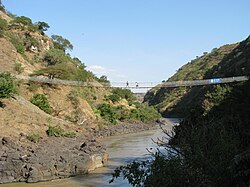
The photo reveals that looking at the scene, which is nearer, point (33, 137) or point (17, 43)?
point (33, 137)

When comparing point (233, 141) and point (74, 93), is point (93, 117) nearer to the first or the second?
point (74, 93)

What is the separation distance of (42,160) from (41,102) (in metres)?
13.7

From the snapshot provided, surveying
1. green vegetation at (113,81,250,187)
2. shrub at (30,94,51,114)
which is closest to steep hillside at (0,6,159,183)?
shrub at (30,94,51,114)

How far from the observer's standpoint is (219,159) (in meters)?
5.01

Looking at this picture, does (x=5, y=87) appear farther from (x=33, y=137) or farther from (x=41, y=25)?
(x=41, y=25)

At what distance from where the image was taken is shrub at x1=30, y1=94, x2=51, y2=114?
26250 millimetres

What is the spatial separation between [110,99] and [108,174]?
103ft

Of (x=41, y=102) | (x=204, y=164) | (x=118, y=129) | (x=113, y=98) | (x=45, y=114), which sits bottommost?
(x=118, y=129)

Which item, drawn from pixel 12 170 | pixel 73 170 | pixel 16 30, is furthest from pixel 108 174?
pixel 16 30

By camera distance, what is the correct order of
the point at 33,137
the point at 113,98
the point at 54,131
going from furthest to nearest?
the point at 113,98
the point at 54,131
the point at 33,137

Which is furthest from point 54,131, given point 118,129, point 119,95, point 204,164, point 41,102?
point 119,95

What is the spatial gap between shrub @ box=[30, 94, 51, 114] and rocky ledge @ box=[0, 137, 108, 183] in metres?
9.27

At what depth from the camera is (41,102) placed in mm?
26594

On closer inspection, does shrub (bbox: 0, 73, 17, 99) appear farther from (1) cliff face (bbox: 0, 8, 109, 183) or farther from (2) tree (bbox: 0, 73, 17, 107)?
(1) cliff face (bbox: 0, 8, 109, 183)
